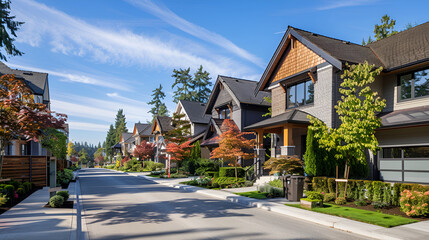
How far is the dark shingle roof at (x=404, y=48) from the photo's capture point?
51.6 ft

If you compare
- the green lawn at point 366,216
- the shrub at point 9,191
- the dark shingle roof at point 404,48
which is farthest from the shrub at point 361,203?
the shrub at point 9,191

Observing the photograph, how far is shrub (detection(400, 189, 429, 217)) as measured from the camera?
967 centimetres

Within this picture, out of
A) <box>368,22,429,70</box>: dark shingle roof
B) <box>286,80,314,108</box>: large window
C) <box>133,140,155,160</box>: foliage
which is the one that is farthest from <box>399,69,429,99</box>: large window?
<box>133,140,155,160</box>: foliage

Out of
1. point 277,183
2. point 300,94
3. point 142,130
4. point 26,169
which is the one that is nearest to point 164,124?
point 142,130

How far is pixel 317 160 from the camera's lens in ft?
50.2

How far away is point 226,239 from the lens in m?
7.46

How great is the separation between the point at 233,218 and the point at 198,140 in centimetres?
2556

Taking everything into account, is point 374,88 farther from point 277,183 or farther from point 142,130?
point 142,130

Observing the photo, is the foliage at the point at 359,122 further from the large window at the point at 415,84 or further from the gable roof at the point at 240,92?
the gable roof at the point at 240,92

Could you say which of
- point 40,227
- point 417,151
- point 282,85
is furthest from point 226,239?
point 282,85

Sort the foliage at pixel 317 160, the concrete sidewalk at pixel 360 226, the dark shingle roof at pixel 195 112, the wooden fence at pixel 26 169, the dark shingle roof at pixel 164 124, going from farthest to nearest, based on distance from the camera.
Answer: the dark shingle roof at pixel 164 124
the dark shingle roof at pixel 195 112
the wooden fence at pixel 26 169
the foliage at pixel 317 160
the concrete sidewalk at pixel 360 226

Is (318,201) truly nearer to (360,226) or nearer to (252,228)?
(360,226)

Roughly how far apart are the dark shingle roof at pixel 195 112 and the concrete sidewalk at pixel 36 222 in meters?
27.9

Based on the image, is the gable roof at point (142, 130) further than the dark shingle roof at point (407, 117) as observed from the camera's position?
Yes
